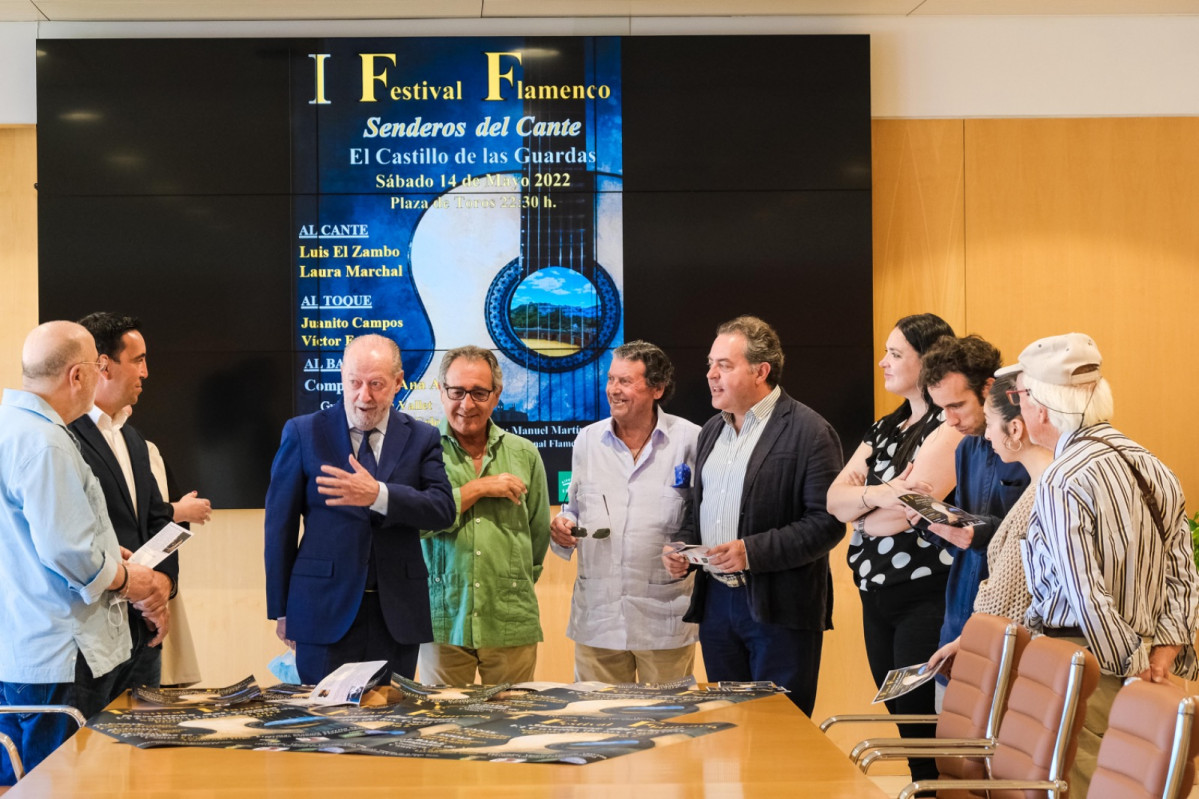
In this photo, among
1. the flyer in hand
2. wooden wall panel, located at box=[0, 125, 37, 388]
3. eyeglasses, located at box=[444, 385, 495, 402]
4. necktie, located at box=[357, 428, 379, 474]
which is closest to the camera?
the flyer in hand

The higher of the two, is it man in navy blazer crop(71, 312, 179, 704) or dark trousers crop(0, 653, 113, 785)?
man in navy blazer crop(71, 312, 179, 704)

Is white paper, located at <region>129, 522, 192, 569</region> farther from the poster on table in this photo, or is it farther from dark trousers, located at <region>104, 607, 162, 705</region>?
the poster on table

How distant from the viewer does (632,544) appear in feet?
15.0

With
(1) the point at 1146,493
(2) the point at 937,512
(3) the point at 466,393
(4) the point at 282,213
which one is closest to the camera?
(1) the point at 1146,493

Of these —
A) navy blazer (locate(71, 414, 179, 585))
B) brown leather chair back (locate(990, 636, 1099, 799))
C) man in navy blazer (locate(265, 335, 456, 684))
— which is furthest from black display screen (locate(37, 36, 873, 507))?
brown leather chair back (locate(990, 636, 1099, 799))

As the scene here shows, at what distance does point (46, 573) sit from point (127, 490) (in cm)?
69

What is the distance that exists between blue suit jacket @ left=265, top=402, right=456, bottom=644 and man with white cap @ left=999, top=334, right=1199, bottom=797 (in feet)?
6.74

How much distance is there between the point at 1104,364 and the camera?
6074mm

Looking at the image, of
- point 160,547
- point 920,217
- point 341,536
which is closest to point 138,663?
point 160,547

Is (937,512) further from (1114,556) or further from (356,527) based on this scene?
(356,527)

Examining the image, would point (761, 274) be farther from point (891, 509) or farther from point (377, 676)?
point (377, 676)

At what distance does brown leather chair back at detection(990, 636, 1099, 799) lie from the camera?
2.76 metres

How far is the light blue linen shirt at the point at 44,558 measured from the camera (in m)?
3.46

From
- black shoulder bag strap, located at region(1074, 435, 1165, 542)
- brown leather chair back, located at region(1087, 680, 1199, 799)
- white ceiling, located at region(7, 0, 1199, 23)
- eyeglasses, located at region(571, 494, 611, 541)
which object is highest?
white ceiling, located at region(7, 0, 1199, 23)
